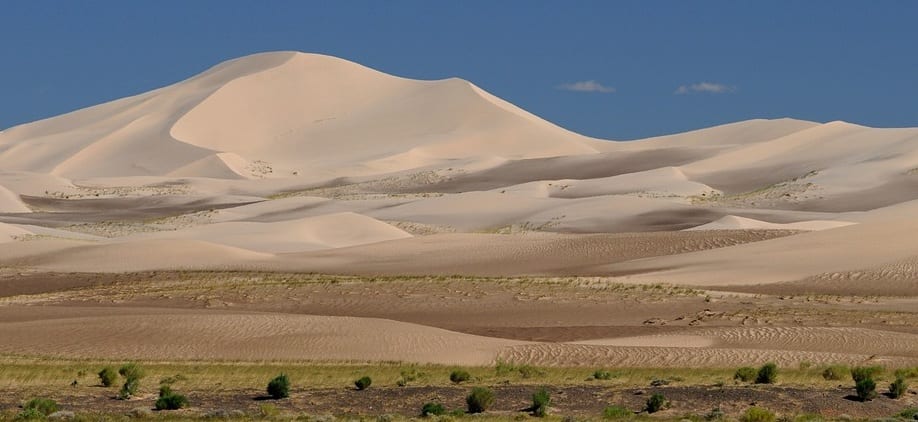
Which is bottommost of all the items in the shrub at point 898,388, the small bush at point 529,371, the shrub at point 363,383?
the shrub at point 898,388

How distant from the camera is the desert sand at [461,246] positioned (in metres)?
31.6

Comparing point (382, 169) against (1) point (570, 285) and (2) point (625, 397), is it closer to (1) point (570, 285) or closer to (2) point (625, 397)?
(1) point (570, 285)

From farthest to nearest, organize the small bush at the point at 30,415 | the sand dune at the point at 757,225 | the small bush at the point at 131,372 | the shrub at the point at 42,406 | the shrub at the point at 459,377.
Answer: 1. the sand dune at the point at 757,225
2. the shrub at the point at 459,377
3. the small bush at the point at 131,372
4. the shrub at the point at 42,406
5. the small bush at the point at 30,415

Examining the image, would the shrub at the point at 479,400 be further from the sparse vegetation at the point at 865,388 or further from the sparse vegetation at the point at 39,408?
the sparse vegetation at the point at 865,388

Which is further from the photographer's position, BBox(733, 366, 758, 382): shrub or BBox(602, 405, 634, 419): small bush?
BBox(733, 366, 758, 382): shrub

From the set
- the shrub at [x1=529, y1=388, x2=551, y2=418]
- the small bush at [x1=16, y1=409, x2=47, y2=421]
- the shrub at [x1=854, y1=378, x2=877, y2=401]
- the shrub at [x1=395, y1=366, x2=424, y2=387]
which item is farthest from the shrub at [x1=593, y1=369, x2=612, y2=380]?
the small bush at [x1=16, y1=409, x2=47, y2=421]

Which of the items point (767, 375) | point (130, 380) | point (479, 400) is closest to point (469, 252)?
point (767, 375)

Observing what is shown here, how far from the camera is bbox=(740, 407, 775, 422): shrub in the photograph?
18281mm

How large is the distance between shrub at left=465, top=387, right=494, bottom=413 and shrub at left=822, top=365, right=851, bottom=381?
6833 mm

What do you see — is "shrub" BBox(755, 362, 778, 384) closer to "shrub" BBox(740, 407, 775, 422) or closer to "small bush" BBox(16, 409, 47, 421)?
"shrub" BBox(740, 407, 775, 422)

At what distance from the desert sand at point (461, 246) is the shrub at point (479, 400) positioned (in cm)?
808

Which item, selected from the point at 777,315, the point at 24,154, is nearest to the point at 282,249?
the point at 777,315

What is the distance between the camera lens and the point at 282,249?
64.8m

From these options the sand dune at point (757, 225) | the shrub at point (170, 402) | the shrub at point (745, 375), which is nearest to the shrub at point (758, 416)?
the shrub at point (745, 375)
